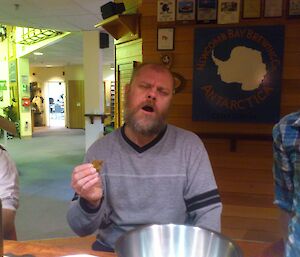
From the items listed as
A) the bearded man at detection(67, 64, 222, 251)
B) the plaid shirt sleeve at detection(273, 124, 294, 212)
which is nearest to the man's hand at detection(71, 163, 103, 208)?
the bearded man at detection(67, 64, 222, 251)

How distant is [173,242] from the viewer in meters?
1.05

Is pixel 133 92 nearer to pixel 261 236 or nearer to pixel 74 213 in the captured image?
pixel 74 213

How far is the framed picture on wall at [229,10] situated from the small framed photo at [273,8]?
8.5 inches

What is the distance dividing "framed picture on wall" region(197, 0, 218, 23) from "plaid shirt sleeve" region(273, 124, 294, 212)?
5.61ft

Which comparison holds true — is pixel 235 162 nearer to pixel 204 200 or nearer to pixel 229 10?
pixel 229 10

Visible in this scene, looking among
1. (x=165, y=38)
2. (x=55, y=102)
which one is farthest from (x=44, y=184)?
(x=55, y=102)

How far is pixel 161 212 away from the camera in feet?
4.88

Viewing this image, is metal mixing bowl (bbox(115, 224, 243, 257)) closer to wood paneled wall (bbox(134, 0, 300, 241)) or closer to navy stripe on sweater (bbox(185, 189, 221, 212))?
navy stripe on sweater (bbox(185, 189, 221, 212))

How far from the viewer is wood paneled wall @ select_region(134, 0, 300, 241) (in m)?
2.78

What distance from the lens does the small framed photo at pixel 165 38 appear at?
2.82m

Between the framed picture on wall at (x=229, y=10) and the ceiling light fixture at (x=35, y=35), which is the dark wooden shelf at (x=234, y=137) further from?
the ceiling light fixture at (x=35, y=35)

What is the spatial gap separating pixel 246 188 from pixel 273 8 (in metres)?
1.45

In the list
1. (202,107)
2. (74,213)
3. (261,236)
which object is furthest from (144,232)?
(261,236)

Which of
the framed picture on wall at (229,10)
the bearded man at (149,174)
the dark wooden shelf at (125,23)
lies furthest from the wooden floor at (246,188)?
the bearded man at (149,174)
